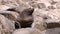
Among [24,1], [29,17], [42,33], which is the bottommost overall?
[42,33]

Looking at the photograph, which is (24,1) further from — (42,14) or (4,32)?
(4,32)

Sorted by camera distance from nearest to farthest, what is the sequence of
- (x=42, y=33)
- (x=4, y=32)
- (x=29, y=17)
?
(x=4, y=32) < (x=42, y=33) < (x=29, y=17)

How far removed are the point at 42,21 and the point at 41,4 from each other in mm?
669

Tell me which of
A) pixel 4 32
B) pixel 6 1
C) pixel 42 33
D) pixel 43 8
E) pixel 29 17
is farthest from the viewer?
pixel 6 1

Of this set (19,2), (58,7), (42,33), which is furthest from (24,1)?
(42,33)

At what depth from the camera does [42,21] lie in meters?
2.07

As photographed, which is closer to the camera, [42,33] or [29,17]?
[42,33]

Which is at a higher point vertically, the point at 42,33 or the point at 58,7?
the point at 58,7

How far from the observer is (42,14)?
2256 mm

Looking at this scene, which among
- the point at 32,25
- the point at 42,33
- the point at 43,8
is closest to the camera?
the point at 42,33

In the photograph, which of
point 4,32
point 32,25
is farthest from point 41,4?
point 4,32

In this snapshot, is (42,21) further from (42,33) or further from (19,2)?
(19,2)

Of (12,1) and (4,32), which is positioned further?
(12,1)

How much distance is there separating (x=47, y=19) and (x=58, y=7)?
0.58 m
